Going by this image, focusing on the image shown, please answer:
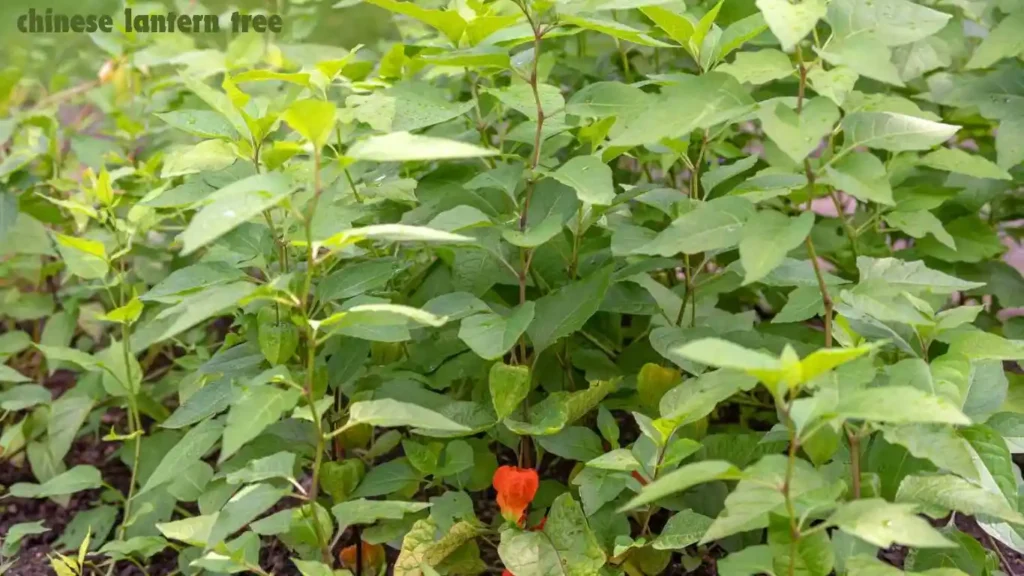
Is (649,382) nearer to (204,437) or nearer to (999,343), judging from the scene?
(999,343)

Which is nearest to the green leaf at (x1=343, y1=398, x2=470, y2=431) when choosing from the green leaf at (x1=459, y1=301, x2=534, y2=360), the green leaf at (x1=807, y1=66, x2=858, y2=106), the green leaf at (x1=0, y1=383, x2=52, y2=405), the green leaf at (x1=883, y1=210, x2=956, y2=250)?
the green leaf at (x1=459, y1=301, x2=534, y2=360)

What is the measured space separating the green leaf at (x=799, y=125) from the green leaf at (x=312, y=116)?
0.35m

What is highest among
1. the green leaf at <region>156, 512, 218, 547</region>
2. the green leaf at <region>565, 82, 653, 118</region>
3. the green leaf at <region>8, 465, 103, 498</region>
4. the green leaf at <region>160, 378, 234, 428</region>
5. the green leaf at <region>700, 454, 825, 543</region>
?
the green leaf at <region>565, 82, 653, 118</region>

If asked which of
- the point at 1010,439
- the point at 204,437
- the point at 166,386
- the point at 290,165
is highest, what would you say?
the point at 290,165

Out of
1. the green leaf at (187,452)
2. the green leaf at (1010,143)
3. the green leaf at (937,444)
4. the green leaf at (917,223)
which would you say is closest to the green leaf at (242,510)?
the green leaf at (187,452)

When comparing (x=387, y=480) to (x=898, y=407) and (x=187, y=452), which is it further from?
(x=898, y=407)

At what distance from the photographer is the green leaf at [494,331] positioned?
36.8 inches

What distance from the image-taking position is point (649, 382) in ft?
3.68

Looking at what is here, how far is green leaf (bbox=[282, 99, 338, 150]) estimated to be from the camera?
76 centimetres

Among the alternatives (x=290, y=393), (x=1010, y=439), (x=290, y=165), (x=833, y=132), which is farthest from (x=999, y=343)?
(x=290, y=165)

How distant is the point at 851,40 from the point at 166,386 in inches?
44.9

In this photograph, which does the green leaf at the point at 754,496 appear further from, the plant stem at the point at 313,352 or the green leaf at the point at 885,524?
the plant stem at the point at 313,352

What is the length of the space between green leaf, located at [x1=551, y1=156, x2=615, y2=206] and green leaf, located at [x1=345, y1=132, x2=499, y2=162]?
184mm

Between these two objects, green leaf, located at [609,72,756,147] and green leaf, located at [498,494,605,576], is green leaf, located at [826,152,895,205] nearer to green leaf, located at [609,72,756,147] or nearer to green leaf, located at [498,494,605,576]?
green leaf, located at [609,72,756,147]
